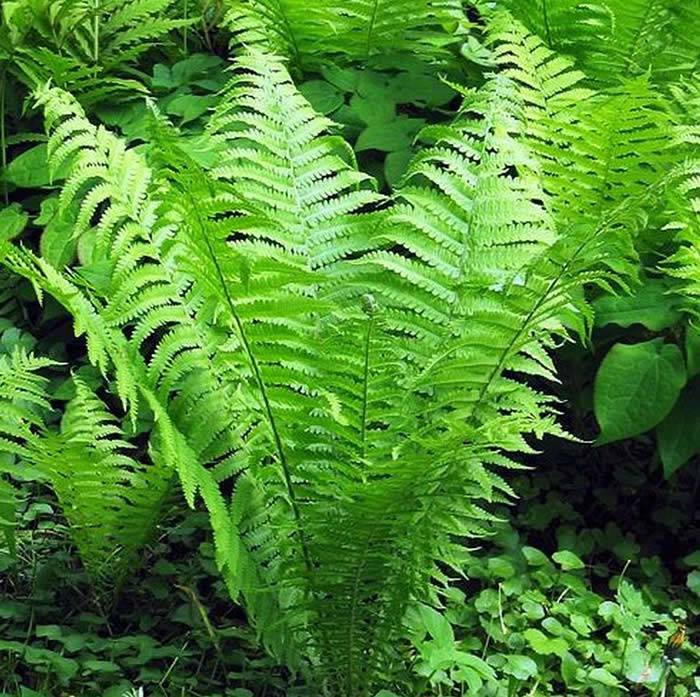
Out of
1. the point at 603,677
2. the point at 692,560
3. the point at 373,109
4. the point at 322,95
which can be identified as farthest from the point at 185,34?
the point at 603,677

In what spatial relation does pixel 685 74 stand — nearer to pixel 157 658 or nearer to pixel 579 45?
pixel 579 45

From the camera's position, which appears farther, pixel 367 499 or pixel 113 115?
pixel 113 115

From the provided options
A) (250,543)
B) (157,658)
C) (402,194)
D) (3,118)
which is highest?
(402,194)

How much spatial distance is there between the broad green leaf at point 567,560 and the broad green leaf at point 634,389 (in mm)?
262

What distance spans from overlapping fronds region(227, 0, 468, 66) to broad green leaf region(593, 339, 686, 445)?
1079mm

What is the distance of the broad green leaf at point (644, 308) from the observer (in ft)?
7.95

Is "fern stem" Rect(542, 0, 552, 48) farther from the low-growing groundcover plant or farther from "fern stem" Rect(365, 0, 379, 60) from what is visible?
"fern stem" Rect(365, 0, 379, 60)

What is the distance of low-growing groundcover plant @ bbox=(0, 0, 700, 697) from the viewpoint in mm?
1947

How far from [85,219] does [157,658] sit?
0.81 metres

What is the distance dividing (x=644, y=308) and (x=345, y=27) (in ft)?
3.58

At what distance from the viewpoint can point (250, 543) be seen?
6.84 feet

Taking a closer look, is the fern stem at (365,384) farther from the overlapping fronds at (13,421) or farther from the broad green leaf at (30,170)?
the broad green leaf at (30,170)

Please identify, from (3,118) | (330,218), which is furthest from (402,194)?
(3,118)

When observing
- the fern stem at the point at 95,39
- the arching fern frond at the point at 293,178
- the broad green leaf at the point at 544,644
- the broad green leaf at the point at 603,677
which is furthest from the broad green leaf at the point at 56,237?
the broad green leaf at the point at 603,677
